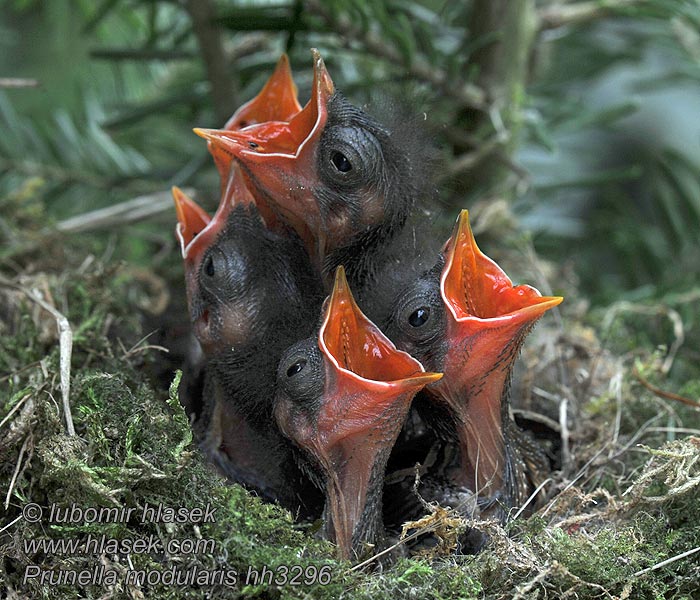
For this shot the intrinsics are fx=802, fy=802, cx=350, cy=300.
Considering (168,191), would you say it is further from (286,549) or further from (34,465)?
(286,549)

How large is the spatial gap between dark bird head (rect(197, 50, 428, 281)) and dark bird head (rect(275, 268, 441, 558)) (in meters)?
0.10

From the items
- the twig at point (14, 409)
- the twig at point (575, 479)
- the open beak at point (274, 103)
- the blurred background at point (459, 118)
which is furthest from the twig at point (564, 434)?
the twig at point (14, 409)

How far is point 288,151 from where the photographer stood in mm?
833

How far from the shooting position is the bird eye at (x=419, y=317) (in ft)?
2.63

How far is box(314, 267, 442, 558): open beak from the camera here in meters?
0.74

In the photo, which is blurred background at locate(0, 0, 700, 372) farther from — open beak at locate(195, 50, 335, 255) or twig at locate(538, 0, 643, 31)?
open beak at locate(195, 50, 335, 255)

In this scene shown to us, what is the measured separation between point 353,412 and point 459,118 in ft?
2.53

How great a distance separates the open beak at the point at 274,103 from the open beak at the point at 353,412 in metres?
0.27

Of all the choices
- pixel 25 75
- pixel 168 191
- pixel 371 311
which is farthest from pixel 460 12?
pixel 25 75

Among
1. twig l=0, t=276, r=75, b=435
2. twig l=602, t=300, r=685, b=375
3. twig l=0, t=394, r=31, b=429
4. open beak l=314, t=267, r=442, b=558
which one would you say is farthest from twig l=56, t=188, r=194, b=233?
twig l=602, t=300, r=685, b=375

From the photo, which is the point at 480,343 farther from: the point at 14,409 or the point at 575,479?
the point at 14,409

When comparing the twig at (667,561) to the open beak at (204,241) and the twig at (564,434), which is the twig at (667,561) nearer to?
the twig at (564,434)

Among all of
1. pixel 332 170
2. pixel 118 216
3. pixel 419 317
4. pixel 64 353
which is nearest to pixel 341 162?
pixel 332 170

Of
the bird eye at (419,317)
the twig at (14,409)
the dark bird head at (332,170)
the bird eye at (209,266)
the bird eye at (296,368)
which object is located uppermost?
the dark bird head at (332,170)
